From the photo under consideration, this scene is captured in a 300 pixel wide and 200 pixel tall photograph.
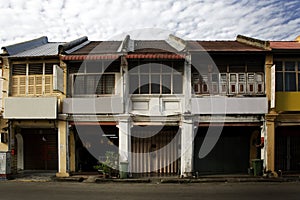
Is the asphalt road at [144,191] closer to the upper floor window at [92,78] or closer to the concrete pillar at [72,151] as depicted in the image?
the concrete pillar at [72,151]

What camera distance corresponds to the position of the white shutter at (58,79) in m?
14.6

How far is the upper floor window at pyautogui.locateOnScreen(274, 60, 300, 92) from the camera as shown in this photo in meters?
15.7

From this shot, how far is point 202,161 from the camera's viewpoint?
17219mm

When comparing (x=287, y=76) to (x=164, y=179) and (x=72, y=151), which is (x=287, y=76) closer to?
(x=164, y=179)

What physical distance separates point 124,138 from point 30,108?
4.82 m

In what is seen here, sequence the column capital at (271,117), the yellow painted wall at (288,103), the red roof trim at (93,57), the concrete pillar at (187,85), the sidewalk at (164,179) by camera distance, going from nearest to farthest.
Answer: the sidewalk at (164,179)
the red roof trim at (93,57)
the column capital at (271,117)
the yellow painted wall at (288,103)
the concrete pillar at (187,85)

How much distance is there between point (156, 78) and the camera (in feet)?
51.4

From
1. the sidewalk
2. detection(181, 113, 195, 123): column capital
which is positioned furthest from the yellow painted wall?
detection(181, 113, 195, 123): column capital

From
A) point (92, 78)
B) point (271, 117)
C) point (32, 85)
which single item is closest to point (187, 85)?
point (271, 117)

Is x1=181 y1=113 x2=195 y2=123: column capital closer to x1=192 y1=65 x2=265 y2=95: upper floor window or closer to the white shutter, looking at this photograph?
x1=192 y1=65 x2=265 y2=95: upper floor window

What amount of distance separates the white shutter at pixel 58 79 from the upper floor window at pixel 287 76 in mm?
10561

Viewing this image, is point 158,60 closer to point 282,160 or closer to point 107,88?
point 107,88

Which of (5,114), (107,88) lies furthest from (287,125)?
(5,114)

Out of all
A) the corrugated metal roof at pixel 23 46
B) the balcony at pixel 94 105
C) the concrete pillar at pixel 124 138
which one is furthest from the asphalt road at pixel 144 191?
the corrugated metal roof at pixel 23 46
